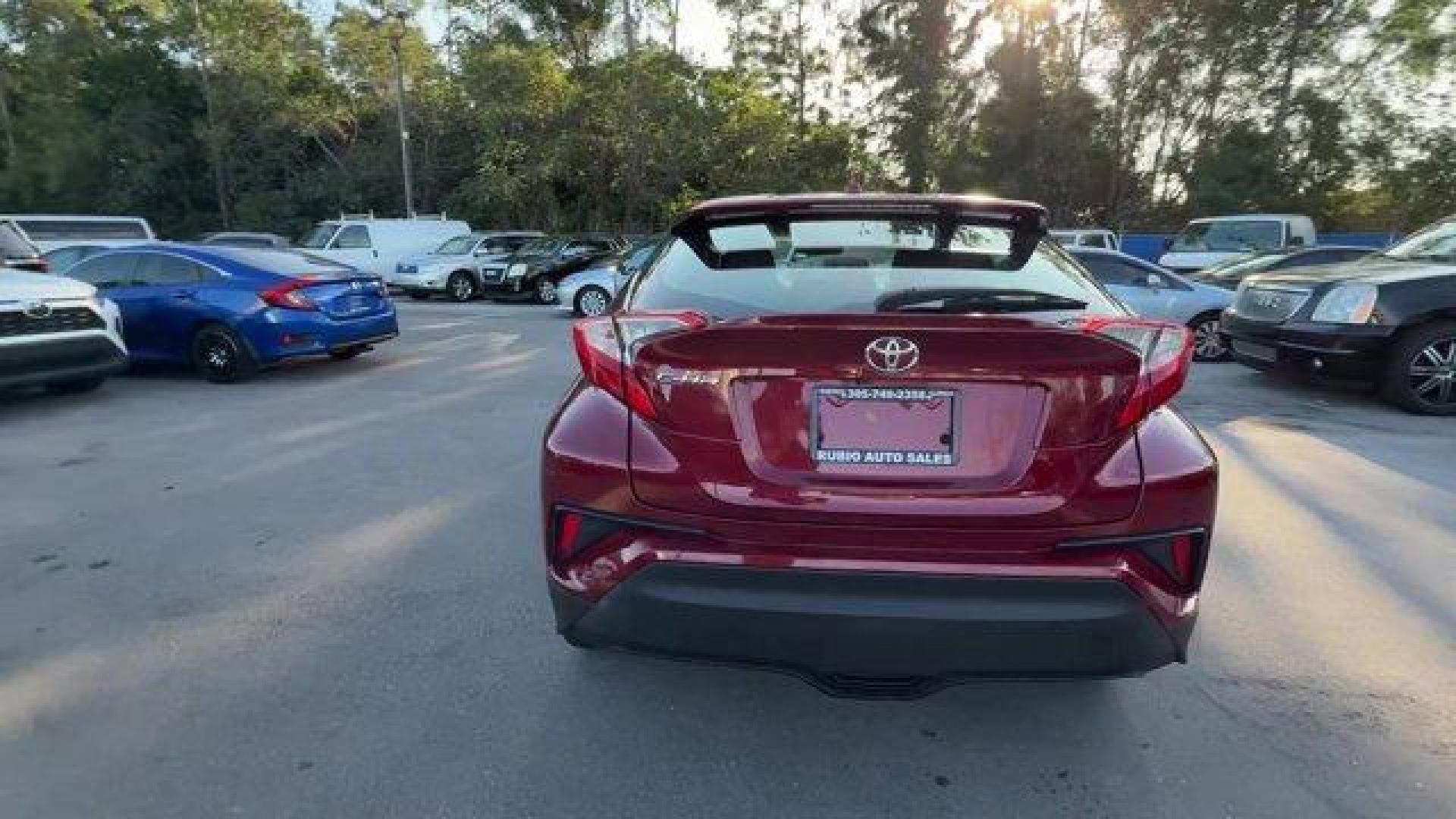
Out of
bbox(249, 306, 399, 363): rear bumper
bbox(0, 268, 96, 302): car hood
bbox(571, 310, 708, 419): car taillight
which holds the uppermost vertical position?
bbox(571, 310, 708, 419): car taillight

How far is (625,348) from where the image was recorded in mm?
2445

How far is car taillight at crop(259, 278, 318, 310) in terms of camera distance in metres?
8.79

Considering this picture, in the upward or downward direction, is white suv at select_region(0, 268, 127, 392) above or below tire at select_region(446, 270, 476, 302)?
above

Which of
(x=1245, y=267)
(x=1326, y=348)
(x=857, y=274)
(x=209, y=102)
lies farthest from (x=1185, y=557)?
(x=209, y=102)

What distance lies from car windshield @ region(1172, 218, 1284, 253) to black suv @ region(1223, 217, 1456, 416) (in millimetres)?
10534

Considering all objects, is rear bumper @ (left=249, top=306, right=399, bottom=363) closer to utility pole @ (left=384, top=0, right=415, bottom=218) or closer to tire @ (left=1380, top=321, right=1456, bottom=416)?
tire @ (left=1380, top=321, right=1456, bottom=416)

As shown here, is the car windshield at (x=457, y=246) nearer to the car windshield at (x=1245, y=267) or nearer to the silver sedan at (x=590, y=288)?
the silver sedan at (x=590, y=288)

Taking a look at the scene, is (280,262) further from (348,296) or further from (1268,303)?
(1268,303)

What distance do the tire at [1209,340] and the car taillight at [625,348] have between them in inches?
393

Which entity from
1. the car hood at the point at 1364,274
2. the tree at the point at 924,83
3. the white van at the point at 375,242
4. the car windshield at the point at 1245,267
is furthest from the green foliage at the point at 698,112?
the car hood at the point at 1364,274

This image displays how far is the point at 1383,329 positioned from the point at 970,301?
7.00m

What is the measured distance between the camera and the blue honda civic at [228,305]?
347 inches

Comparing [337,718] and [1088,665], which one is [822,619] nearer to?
[1088,665]

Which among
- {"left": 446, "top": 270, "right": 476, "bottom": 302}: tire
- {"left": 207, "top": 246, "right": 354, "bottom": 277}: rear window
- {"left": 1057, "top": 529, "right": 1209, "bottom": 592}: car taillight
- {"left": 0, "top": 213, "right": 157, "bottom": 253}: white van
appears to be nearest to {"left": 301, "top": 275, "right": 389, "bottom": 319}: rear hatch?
{"left": 207, "top": 246, "right": 354, "bottom": 277}: rear window
